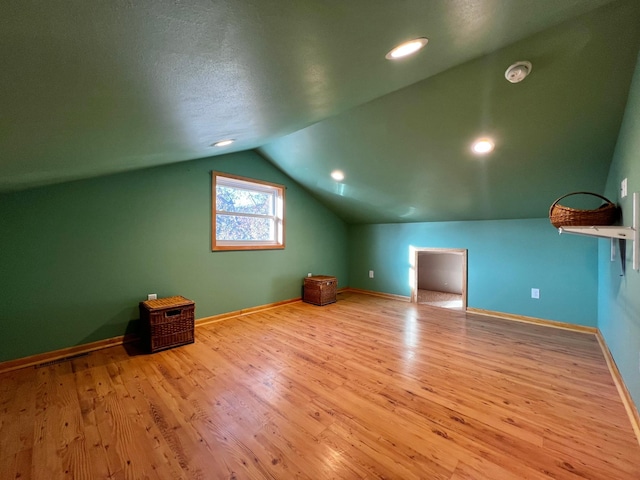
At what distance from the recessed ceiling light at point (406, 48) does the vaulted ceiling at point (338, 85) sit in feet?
0.17

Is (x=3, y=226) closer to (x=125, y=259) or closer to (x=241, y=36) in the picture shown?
(x=125, y=259)

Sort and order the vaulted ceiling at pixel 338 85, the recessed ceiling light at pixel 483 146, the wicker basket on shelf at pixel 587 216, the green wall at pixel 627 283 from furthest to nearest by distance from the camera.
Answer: the recessed ceiling light at pixel 483 146
the wicker basket on shelf at pixel 587 216
the green wall at pixel 627 283
the vaulted ceiling at pixel 338 85

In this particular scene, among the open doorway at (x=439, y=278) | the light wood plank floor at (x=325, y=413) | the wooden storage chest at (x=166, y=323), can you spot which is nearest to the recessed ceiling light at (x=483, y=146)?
the light wood plank floor at (x=325, y=413)

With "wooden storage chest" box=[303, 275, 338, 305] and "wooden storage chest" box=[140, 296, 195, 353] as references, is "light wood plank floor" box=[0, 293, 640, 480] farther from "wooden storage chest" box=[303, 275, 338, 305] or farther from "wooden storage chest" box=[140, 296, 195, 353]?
"wooden storage chest" box=[303, 275, 338, 305]

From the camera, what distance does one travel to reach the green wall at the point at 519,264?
307 centimetres

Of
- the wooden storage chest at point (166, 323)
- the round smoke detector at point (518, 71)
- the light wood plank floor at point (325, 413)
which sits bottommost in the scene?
the light wood plank floor at point (325, 413)

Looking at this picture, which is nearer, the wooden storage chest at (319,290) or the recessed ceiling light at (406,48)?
the recessed ceiling light at (406,48)

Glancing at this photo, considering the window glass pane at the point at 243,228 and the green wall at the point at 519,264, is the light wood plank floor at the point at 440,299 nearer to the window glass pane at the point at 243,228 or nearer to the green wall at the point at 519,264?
the green wall at the point at 519,264

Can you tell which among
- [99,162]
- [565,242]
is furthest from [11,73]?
[565,242]

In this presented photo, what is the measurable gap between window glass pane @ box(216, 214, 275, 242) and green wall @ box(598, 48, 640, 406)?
3.74 metres

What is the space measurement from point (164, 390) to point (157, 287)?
1.43m

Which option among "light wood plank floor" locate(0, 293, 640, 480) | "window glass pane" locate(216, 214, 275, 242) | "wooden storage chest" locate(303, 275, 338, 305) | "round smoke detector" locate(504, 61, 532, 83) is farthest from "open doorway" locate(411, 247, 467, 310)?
"round smoke detector" locate(504, 61, 532, 83)

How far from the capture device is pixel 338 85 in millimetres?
1617

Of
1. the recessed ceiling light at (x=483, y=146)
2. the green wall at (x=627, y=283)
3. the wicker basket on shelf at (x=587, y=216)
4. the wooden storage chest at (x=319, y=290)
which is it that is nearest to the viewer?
the green wall at (x=627, y=283)
